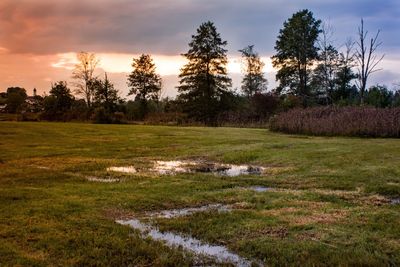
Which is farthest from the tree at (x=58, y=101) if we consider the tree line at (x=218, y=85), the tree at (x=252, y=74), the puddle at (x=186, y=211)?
the puddle at (x=186, y=211)

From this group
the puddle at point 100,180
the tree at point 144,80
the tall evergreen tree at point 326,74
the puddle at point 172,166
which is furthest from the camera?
the tree at point 144,80

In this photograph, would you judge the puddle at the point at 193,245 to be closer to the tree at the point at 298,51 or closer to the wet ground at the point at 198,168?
the wet ground at the point at 198,168

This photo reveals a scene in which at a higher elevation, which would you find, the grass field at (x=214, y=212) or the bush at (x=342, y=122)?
the bush at (x=342, y=122)

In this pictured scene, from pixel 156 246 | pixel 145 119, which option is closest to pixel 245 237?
pixel 156 246

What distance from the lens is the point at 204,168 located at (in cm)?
1365

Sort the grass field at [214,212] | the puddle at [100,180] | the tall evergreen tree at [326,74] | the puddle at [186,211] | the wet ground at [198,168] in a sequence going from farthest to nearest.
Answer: the tall evergreen tree at [326,74]
the wet ground at [198,168]
the puddle at [100,180]
the puddle at [186,211]
the grass field at [214,212]

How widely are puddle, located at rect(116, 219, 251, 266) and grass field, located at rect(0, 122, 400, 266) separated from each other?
146 mm

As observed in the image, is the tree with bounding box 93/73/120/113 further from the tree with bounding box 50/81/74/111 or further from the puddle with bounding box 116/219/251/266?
the puddle with bounding box 116/219/251/266

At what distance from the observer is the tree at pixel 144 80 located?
67.6 metres

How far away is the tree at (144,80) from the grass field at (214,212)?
52.6m

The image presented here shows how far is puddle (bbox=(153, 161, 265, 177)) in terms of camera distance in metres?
12.7

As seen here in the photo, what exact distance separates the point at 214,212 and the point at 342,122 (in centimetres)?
1926

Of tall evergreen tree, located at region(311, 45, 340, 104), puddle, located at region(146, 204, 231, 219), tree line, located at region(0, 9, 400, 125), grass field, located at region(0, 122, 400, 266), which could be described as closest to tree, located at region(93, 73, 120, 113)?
tree line, located at region(0, 9, 400, 125)

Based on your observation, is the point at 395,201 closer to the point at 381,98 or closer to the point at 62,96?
the point at 381,98
